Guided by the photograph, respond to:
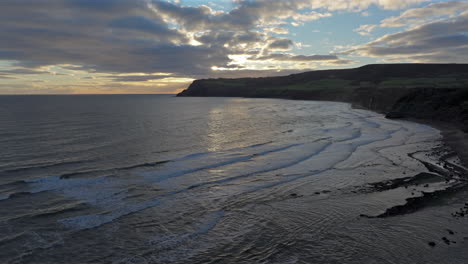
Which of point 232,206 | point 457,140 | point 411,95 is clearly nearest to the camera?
point 232,206

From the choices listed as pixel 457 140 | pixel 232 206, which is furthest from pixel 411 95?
pixel 232 206

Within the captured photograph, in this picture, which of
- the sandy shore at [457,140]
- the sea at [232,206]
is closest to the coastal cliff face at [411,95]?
the sandy shore at [457,140]

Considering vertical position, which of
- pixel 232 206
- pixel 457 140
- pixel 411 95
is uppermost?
pixel 411 95

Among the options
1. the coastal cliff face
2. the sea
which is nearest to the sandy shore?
the sea

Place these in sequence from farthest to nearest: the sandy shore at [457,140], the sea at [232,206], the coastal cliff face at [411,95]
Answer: the coastal cliff face at [411,95]
the sandy shore at [457,140]
the sea at [232,206]

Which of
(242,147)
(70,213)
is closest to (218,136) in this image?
(242,147)

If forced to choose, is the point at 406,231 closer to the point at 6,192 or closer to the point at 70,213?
the point at 70,213

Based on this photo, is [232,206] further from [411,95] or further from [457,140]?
[411,95]

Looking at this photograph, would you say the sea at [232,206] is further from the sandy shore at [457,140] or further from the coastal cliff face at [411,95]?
the coastal cliff face at [411,95]
